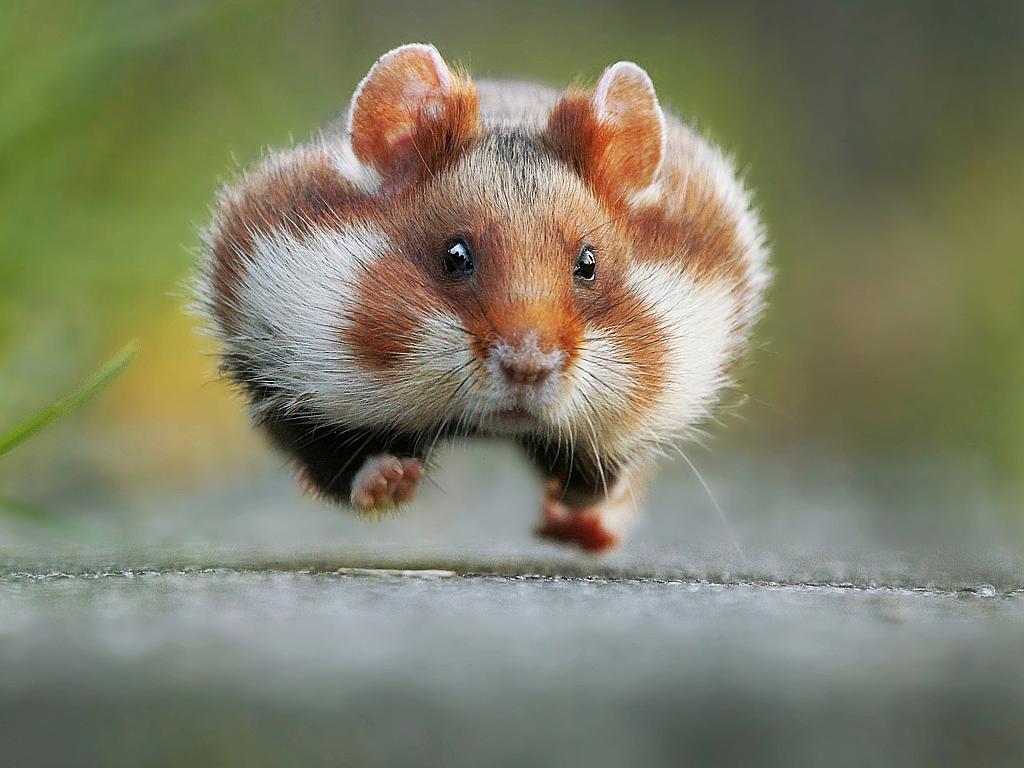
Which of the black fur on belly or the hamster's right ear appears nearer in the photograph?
the hamster's right ear

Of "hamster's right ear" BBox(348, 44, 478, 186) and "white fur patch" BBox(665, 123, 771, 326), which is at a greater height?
"white fur patch" BBox(665, 123, 771, 326)

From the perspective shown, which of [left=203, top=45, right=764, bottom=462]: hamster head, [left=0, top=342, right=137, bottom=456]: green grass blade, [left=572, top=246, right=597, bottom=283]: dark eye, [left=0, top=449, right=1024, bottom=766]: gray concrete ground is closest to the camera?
[left=0, top=449, right=1024, bottom=766]: gray concrete ground

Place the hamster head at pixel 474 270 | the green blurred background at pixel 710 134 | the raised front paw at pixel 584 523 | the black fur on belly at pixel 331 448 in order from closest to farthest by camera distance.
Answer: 1. the hamster head at pixel 474 270
2. the black fur on belly at pixel 331 448
3. the raised front paw at pixel 584 523
4. the green blurred background at pixel 710 134

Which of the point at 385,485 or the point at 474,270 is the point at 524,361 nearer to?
the point at 474,270

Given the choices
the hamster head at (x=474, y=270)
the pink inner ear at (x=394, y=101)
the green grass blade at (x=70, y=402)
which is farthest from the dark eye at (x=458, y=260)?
the green grass blade at (x=70, y=402)

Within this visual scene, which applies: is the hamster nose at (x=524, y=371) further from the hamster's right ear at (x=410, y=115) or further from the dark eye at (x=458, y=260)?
the hamster's right ear at (x=410, y=115)

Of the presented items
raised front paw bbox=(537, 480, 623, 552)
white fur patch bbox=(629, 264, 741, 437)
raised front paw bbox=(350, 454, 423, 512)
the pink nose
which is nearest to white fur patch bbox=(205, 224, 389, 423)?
raised front paw bbox=(350, 454, 423, 512)

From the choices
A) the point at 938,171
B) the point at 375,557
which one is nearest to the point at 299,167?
the point at 375,557

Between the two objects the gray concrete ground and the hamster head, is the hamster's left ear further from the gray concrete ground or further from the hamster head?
the gray concrete ground

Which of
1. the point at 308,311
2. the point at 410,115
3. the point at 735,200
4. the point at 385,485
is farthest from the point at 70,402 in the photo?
the point at 735,200
